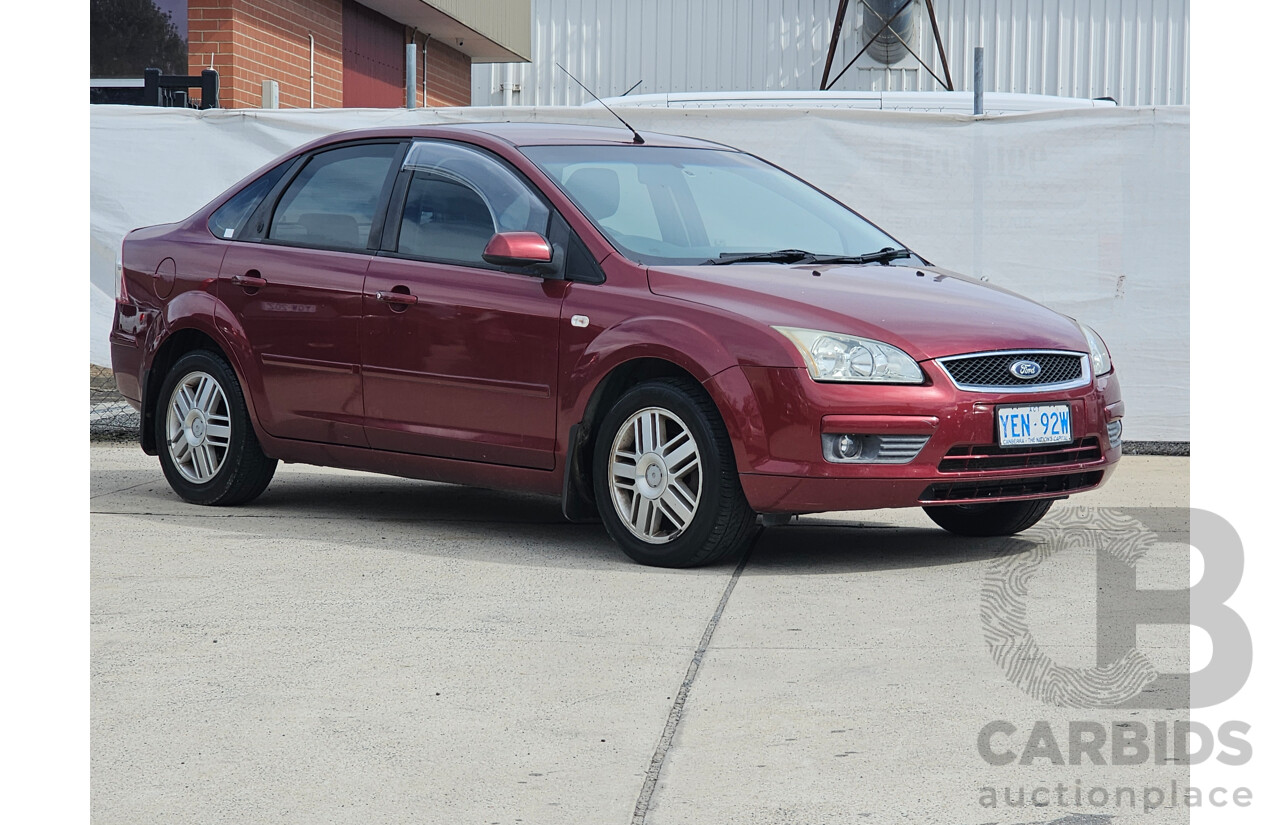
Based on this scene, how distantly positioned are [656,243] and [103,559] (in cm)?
245

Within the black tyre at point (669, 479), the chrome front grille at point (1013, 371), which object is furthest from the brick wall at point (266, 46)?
the chrome front grille at point (1013, 371)

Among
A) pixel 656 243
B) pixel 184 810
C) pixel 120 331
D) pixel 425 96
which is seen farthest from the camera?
pixel 425 96

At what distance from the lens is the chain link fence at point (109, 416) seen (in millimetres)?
10539

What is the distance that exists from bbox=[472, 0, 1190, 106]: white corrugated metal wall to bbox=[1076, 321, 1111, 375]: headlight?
20.1 metres

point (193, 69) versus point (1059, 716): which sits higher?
point (193, 69)

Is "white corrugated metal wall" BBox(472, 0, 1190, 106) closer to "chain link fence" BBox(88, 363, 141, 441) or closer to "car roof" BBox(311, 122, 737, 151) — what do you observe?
"chain link fence" BBox(88, 363, 141, 441)

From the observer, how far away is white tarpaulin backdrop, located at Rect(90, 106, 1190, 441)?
990 cm

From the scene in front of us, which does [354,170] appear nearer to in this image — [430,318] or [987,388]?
[430,318]

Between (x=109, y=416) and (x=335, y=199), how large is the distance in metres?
3.98

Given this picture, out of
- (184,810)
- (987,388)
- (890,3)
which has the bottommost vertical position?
(184,810)

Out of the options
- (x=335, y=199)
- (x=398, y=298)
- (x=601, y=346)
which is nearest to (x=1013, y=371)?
(x=601, y=346)

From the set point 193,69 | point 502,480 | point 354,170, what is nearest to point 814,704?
point 502,480

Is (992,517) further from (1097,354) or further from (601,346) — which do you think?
(601,346)

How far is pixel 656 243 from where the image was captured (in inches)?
265
